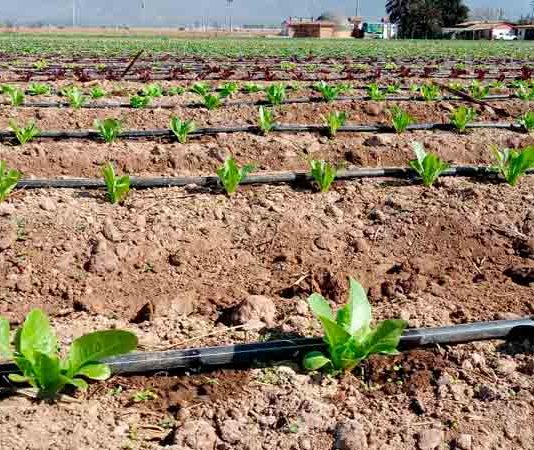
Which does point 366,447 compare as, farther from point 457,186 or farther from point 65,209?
point 457,186

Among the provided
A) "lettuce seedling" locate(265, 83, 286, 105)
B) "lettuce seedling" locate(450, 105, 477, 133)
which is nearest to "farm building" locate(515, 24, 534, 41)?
"lettuce seedling" locate(265, 83, 286, 105)

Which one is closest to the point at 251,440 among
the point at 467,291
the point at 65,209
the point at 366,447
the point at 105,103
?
the point at 366,447

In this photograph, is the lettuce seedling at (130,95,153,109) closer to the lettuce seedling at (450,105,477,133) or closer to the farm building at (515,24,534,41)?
the lettuce seedling at (450,105,477,133)

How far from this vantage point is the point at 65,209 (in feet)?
13.6

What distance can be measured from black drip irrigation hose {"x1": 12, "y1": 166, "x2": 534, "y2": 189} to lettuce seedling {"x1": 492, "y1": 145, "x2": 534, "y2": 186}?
233 millimetres

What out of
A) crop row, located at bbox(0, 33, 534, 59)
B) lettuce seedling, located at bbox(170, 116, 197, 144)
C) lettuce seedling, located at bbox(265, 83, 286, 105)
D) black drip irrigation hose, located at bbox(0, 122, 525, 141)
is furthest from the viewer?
crop row, located at bbox(0, 33, 534, 59)

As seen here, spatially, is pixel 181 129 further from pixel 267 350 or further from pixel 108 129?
pixel 267 350

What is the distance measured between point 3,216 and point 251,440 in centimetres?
254

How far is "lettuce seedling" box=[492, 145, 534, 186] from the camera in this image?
4.67m

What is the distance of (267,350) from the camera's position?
8.50 ft

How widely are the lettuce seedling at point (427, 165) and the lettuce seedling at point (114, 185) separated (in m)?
2.11

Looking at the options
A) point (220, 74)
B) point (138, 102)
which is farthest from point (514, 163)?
point (220, 74)

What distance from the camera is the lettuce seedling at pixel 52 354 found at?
7.20 ft

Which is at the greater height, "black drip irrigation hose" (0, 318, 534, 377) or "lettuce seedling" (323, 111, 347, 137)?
"lettuce seedling" (323, 111, 347, 137)
